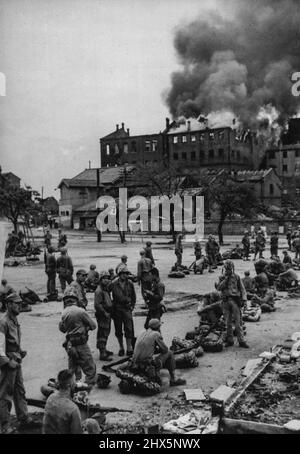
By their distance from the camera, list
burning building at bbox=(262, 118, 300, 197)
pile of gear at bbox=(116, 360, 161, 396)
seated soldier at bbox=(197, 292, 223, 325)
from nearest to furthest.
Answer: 1. pile of gear at bbox=(116, 360, 161, 396)
2. seated soldier at bbox=(197, 292, 223, 325)
3. burning building at bbox=(262, 118, 300, 197)

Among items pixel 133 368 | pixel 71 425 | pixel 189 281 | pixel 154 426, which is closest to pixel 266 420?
pixel 154 426

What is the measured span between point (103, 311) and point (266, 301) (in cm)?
591

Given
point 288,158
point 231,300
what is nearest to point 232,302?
point 231,300

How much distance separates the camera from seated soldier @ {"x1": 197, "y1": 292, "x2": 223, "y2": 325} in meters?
11.0

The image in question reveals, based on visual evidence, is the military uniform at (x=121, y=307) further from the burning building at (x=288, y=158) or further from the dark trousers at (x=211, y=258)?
the burning building at (x=288, y=158)

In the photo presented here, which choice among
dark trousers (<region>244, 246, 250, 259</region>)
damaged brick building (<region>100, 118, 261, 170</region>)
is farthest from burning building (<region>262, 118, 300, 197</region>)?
dark trousers (<region>244, 246, 250, 259</region>)

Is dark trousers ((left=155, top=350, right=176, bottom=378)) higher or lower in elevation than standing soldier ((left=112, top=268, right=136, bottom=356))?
lower

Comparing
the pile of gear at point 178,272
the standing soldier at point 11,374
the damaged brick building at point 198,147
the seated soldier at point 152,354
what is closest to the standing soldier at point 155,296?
the seated soldier at point 152,354

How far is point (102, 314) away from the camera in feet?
30.4

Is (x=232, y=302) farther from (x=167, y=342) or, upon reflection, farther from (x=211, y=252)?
(x=211, y=252)

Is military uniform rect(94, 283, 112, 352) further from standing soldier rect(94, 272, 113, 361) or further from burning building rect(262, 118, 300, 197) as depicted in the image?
burning building rect(262, 118, 300, 197)

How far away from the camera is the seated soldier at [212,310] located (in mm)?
10953

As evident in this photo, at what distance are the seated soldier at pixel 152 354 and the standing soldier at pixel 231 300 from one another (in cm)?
242

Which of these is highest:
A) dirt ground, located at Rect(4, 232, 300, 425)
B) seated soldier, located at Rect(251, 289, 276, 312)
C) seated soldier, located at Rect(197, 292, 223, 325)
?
seated soldier, located at Rect(197, 292, 223, 325)
